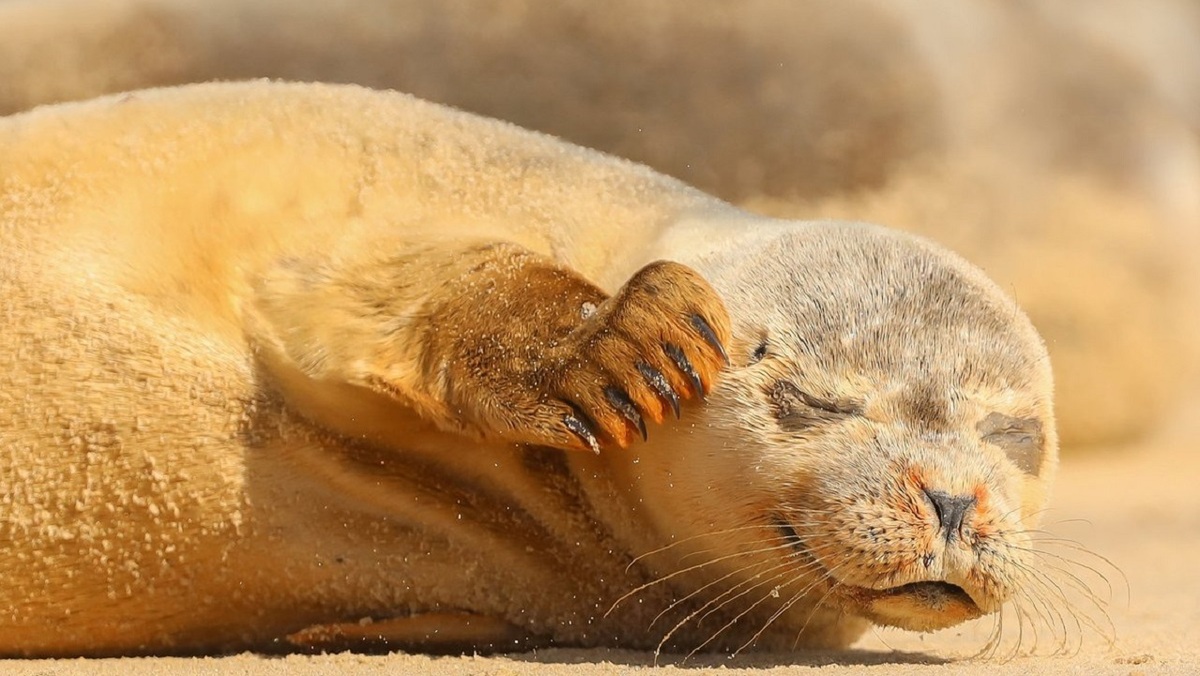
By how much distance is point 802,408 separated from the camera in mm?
3123

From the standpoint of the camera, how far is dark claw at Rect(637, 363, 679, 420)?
2877 mm

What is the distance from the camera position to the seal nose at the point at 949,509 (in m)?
2.86

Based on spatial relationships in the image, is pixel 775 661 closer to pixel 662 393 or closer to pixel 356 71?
pixel 662 393

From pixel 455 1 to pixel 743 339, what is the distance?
17.3 feet

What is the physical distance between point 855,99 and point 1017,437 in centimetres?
567

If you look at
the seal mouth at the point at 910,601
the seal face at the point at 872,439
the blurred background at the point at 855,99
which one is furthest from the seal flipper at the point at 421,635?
the blurred background at the point at 855,99

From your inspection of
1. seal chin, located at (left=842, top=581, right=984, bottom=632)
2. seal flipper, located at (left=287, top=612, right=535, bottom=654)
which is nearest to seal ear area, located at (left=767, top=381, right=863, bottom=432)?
seal chin, located at (left=842, top=581, right=984, bottom=632)

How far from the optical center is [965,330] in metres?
3.25

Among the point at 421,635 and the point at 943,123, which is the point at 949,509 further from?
the point at 943,123

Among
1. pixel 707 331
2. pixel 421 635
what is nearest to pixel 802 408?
pixel 707 331

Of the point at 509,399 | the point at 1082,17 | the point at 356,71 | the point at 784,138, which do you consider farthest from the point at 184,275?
the point at 1082,17

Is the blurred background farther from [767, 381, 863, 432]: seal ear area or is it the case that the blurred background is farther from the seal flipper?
[767, 381, 863, 432]: seal ear area

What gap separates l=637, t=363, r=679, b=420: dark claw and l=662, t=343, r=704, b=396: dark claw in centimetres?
4

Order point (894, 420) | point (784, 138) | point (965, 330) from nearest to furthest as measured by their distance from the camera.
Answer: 1. point (894, 420)
2. point (965, 330)
3. point (784, 138)
